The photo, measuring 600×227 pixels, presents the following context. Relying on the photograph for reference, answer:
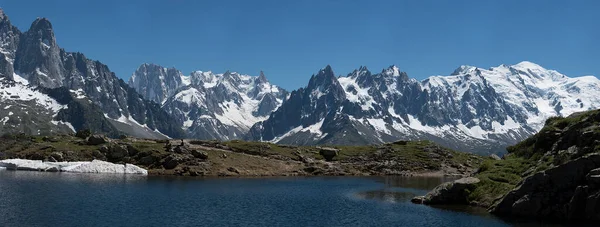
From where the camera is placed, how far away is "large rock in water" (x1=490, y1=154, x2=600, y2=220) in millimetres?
78000

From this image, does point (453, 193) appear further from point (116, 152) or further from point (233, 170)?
point (116, 152)

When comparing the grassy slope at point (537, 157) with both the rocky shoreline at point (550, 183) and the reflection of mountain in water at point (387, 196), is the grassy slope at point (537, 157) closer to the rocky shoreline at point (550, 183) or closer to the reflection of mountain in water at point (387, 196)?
the rocky shoreline at point (550, 183)

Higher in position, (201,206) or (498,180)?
(498,180)

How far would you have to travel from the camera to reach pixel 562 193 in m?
81.8

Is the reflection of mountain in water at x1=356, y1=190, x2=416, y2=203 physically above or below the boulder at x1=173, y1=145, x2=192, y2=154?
below

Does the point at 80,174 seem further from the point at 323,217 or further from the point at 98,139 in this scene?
the point at 323,217

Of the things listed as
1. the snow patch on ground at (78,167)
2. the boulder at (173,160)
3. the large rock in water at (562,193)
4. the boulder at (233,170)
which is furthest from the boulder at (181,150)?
the large rock in water at (562,193)

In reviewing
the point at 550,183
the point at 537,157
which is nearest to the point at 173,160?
the point at 537,157

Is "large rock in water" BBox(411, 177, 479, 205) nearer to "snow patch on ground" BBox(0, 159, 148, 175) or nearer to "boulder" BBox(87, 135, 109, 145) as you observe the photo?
"snow patch on ground" BBox(0, 159, 148, 175)

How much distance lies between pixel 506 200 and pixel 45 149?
511 ft

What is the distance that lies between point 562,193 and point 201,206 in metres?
59.4

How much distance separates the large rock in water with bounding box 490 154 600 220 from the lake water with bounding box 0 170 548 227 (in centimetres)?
650

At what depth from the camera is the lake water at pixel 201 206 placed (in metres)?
80.3

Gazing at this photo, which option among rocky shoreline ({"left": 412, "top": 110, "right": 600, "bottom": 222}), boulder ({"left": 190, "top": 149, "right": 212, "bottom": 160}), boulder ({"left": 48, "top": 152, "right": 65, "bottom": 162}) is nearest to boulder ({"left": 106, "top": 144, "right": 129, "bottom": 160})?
boulder ({"left": 48, "top": 152, "right": 65, "bottom": 162})
